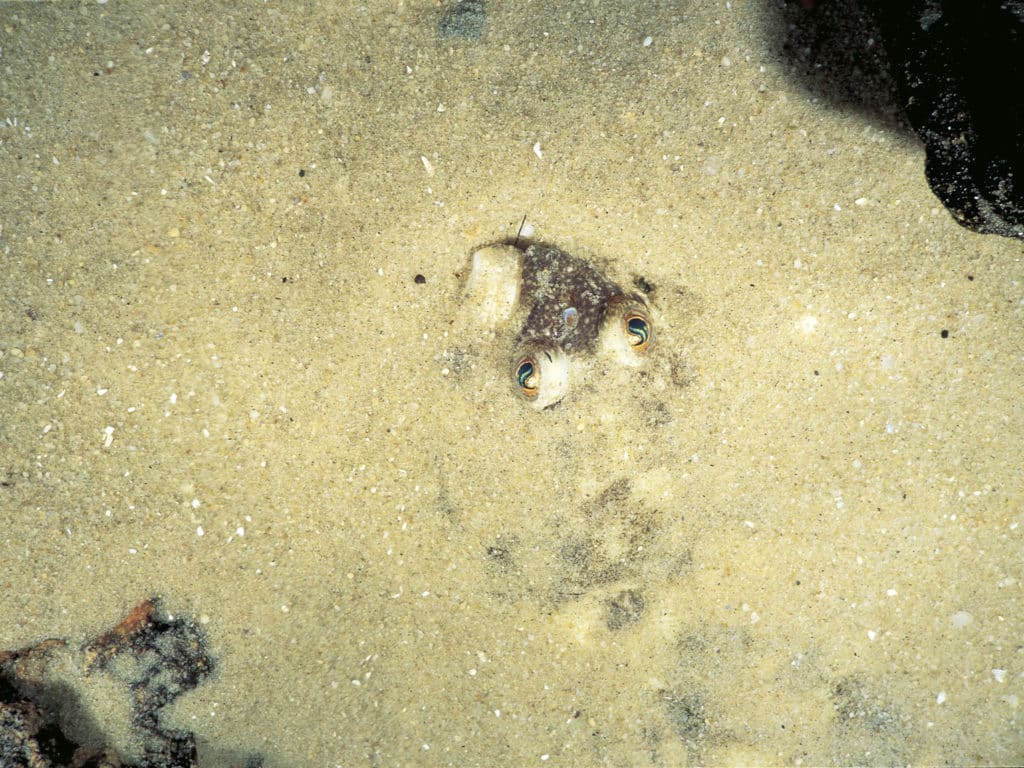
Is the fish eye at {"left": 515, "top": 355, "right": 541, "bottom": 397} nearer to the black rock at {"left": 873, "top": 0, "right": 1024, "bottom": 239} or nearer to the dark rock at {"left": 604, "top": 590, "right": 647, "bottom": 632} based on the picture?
the dark rock at {"left": 604, "top": 590, "right": 647, "bottom": 632}

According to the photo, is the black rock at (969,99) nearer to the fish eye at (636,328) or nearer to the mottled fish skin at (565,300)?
the fish eye at (636,328)

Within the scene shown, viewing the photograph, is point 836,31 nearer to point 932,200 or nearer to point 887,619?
point 932,200

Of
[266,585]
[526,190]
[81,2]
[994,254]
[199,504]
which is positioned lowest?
[266,585]

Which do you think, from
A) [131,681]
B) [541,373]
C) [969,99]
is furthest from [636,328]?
[131,681]

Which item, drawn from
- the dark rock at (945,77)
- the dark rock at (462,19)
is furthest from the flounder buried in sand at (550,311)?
the dark rock at (945,77)

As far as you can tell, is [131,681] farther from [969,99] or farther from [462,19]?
[969,99]

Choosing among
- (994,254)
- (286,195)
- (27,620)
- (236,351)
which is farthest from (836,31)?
(27,620)
